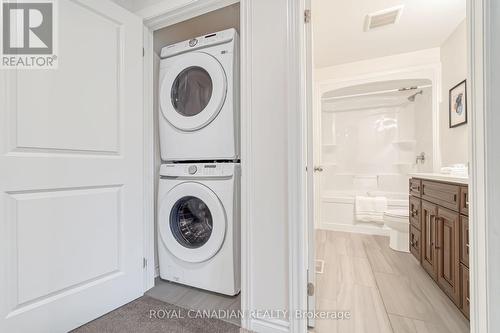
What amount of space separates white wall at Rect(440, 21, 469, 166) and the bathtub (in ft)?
3.48

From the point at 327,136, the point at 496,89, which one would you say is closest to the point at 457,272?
the point at 496,89

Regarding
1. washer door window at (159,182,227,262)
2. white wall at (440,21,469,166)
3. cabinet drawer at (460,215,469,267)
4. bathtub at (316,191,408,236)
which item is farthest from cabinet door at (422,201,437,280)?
washer door window at (159,182,227,262)

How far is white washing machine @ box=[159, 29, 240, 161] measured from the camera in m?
1.54

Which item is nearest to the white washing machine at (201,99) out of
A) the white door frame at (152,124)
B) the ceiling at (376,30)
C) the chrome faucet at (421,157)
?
the white door frame at (152,124)

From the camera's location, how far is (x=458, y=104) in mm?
2273

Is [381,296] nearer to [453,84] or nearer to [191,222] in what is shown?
[191,222]

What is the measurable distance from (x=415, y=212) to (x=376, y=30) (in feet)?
6.00

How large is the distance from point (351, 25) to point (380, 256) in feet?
7.51

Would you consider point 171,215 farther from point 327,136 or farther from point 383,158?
point 383,158

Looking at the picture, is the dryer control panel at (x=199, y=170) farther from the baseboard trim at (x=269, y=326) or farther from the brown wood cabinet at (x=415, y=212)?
the brown wood cabinet at (x=415, y=212)

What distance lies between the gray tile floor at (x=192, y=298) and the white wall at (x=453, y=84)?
8.00ft

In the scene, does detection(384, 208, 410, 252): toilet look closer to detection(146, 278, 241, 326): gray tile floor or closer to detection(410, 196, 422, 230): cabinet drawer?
detection(410, 196, 422, 230): cabinet drawer

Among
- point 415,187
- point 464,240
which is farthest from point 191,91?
point 415,187

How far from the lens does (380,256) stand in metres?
2.34
